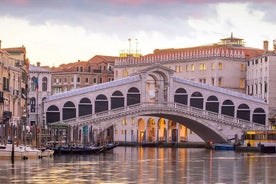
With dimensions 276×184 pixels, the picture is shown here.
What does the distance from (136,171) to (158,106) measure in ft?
90.0

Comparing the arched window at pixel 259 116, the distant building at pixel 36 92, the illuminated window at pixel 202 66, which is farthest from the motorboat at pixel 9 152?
the illuminated window at pixel 202 66

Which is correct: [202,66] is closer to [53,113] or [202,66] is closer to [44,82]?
[44,82]

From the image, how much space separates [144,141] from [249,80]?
8947 millimetres

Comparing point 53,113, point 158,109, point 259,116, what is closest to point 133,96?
point 158,109

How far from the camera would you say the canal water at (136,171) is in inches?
1348

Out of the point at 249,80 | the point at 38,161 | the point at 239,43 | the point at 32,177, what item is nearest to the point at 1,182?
the point at 32,177

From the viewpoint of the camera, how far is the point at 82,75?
93.1m

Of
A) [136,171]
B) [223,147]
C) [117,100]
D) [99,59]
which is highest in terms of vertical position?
[99,59]

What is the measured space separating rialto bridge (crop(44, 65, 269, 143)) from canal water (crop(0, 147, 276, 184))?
1653cm

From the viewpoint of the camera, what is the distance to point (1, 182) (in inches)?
1281

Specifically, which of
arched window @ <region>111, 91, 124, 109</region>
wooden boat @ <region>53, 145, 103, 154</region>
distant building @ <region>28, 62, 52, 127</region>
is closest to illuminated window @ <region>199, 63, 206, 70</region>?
distant building @ <region>28, 62, 52, 127</region>

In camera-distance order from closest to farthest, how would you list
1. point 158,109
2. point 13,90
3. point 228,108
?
point 13,90
point 158,109
point 228,108

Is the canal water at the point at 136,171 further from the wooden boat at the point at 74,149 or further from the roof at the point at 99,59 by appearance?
the roof at the point at 99,59

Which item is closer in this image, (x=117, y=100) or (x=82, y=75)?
(x=117, y=100)
